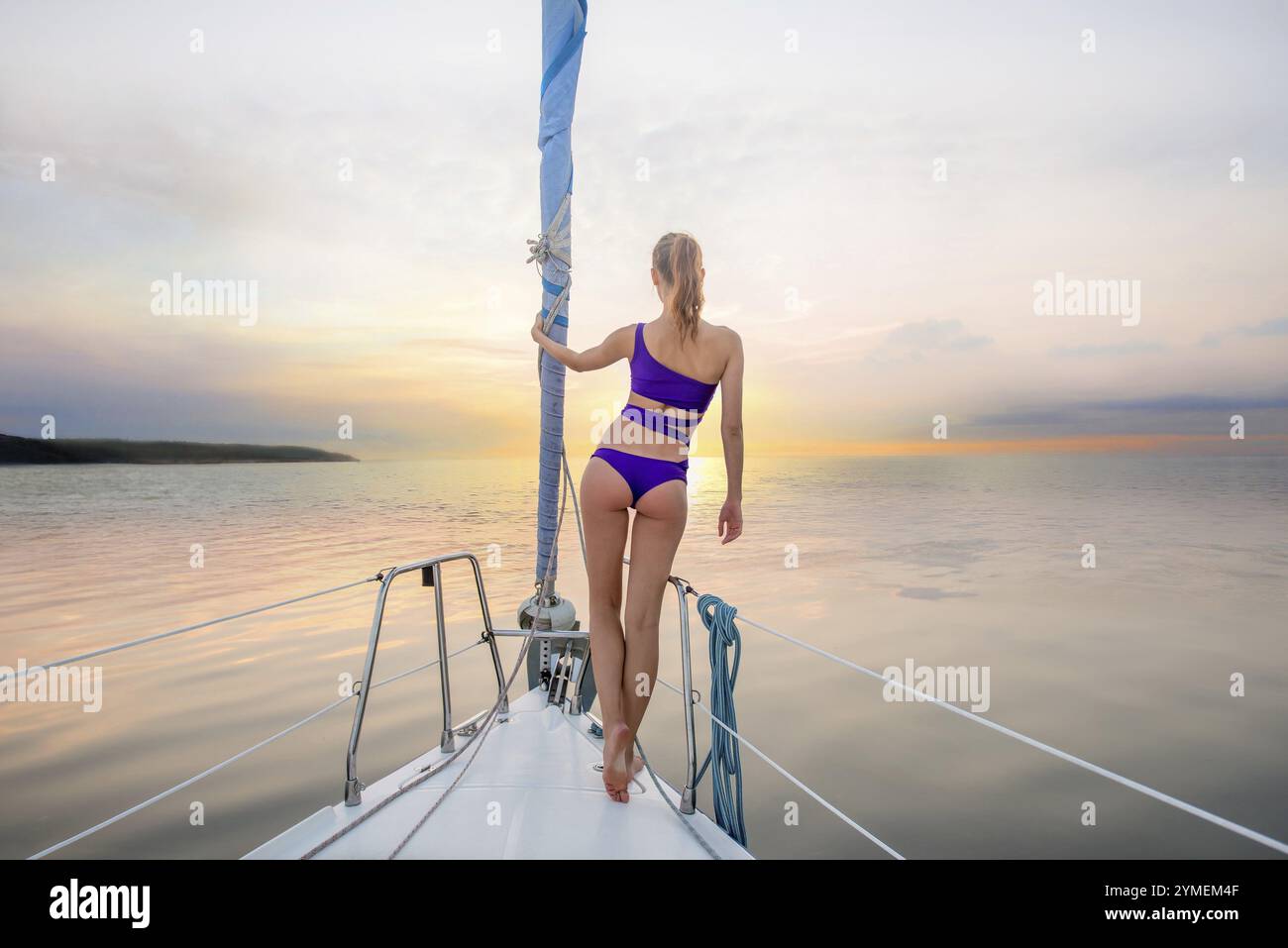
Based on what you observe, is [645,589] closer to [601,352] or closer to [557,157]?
[601,352]

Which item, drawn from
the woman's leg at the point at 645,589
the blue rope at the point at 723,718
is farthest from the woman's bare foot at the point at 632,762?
the blue rope at the point at 723,718

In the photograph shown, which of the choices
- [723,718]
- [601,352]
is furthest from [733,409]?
[723,718]

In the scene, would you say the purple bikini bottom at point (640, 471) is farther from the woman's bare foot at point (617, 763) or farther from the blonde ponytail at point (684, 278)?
the woman's bare foot at point (617, 763)

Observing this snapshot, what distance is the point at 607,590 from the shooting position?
234 centimetres

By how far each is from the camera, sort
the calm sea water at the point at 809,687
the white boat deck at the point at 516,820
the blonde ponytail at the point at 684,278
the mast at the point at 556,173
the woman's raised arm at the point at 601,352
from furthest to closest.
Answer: the calm sea water at the point at 809,687
the mast at the point at 556,173
the woman's raised arm at the point at 601,352
the blonde ponytail at the point at 684,278
the white boat deck at the point at 516,820

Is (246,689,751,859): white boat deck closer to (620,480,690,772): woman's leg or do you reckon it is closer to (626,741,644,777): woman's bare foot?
(626,741,644,777): woman's bare foot

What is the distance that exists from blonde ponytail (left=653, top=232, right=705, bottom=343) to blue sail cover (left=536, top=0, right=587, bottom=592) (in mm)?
1030

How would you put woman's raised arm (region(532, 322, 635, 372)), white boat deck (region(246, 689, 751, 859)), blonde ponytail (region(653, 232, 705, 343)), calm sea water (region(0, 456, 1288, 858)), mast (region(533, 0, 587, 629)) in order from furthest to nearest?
calm sea water (region(0, 456, 1288, 858)), mast (region(533, 0, 587, 629)), woman's raised arm (region(532, 322, 635, 372)), blonde ponytail (region(653, 232, 705, 343)), white boat deck (region(246, 689, 751, 859))

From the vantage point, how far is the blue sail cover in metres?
3.15

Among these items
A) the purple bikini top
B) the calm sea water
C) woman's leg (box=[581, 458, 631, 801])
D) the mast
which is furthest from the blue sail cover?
the calm sea water

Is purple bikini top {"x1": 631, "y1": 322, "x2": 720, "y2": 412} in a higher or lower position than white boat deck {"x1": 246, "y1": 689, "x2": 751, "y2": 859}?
higher

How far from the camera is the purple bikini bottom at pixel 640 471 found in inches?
86.7

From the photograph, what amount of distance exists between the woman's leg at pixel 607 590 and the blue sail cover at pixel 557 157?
1.20 m
